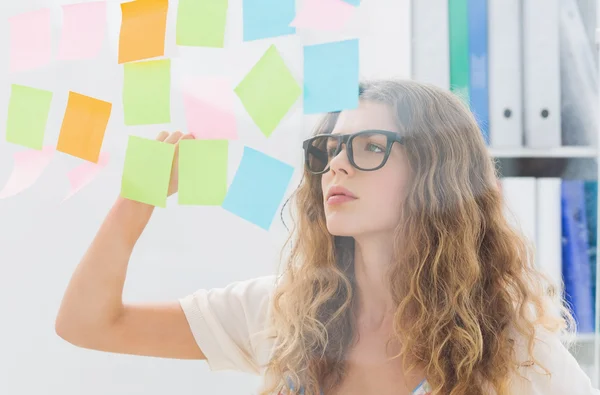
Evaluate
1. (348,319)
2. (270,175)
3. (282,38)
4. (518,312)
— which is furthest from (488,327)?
(282,38)

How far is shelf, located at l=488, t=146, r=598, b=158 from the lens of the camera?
1.14 meters

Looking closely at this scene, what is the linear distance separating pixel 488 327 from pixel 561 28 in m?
0.51

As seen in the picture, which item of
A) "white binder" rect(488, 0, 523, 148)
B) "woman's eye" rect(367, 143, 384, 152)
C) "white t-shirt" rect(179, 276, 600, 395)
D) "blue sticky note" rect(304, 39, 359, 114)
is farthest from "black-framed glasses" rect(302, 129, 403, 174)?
"white binder" rect(488, 0, 523, 148)

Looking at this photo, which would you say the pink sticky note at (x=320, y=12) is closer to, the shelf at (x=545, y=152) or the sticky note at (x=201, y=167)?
the sticky note at (x=201, y=167)

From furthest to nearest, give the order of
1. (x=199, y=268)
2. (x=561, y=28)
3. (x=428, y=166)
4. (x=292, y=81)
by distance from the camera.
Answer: (x=561, y=28), (x=199, y=268), (x=428, y=166), (x=292, y=81)

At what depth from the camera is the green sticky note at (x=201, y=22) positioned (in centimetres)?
80

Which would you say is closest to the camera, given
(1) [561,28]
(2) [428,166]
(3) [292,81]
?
(3) [292,81]

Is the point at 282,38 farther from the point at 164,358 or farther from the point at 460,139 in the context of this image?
the point at 164,358

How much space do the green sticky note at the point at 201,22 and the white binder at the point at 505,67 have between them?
0.49 m

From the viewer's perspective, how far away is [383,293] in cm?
97

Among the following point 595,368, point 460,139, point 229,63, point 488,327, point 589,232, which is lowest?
→ point 595,368

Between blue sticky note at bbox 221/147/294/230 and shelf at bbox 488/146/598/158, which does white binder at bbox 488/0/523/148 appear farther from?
blue sticky note at bbox 221/147/294/230

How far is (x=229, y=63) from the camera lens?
0.98 metres

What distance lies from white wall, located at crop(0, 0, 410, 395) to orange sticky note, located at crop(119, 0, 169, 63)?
3.6 inches
